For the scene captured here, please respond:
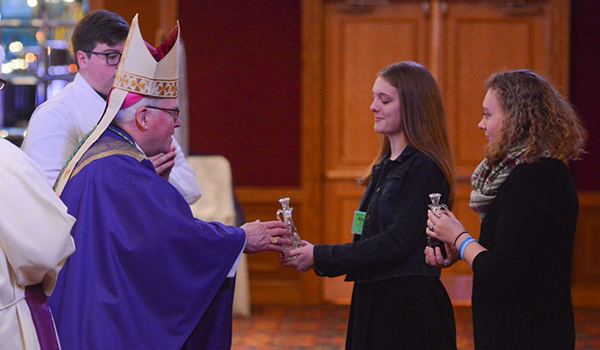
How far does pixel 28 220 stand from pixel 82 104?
1011 mm

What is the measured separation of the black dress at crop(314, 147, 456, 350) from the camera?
6.53 ft

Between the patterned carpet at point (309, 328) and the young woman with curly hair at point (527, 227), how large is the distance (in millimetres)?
2328

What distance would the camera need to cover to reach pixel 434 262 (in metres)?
1.86

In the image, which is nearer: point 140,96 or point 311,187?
point 140,96

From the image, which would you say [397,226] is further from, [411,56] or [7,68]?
[7,68]

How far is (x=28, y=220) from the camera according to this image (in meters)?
1.42

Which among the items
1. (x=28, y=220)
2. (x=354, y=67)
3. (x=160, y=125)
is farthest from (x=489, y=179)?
(x=354, y=67)

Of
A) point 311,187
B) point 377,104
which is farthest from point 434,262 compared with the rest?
point 311,187

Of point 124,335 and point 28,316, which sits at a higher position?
point 28,316

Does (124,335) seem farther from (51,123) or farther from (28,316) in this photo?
(51,123)

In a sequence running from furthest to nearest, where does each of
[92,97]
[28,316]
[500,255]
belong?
[92,97] → [500,255] → [28,316]

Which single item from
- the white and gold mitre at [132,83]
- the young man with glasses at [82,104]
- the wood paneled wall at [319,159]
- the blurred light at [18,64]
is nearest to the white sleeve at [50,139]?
the young man with glasses at [82,104]

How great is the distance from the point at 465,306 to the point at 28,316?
4072 millimetres

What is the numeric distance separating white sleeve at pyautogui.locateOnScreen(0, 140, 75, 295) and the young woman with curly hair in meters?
1.07
